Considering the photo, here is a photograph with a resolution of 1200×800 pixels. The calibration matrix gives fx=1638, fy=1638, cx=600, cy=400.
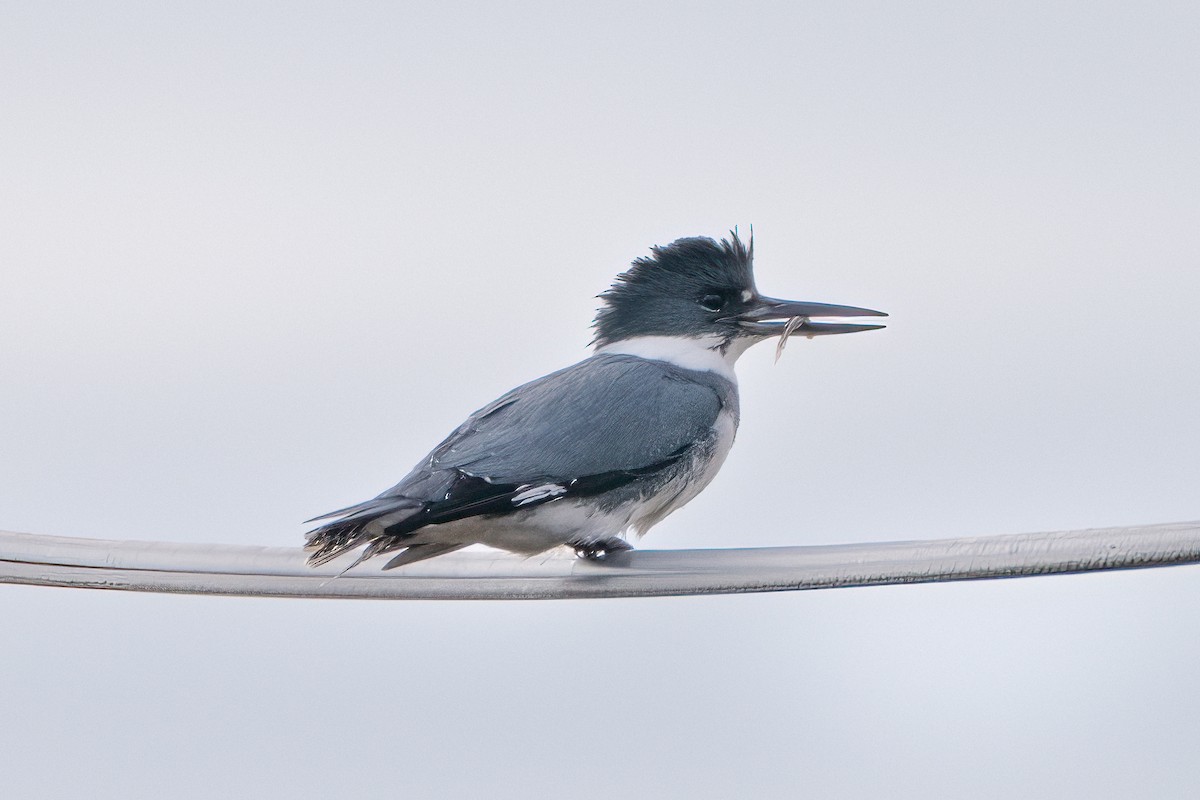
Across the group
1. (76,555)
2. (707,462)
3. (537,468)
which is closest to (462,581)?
(537,468)

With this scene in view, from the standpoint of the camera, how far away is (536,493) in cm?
368

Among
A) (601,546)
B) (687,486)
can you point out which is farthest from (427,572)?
(687,486)

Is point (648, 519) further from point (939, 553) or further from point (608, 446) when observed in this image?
point (939, 553)

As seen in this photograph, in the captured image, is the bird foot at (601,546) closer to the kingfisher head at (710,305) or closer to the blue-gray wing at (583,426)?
the blue-gray wing at (583,426)

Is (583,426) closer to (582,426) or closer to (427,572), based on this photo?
(582,426)

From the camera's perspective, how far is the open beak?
4.48 m

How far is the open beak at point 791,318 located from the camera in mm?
4484

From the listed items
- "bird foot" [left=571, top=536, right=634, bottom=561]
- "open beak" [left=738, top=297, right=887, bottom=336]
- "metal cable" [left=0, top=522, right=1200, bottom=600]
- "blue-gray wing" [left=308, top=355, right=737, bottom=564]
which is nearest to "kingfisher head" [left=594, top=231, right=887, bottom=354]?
"open beak" [left=738, top=297, right=887, bottom=336]

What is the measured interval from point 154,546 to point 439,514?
2.00ft

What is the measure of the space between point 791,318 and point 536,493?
1.13 m

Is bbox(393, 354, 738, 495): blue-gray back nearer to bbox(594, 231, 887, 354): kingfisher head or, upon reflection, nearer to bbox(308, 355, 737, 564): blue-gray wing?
bbox(308, 355, 737, 564): blue-gray wing

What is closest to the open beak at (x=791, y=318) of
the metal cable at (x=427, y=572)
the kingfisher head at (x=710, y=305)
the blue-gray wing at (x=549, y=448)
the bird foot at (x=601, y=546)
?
the kingfisher head at (x=710, y=305)

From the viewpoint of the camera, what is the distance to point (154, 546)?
3207mm

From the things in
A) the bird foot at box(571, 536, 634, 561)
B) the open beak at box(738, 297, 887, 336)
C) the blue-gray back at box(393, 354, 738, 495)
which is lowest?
the bird foot at box(571, 536, 634, 561)
